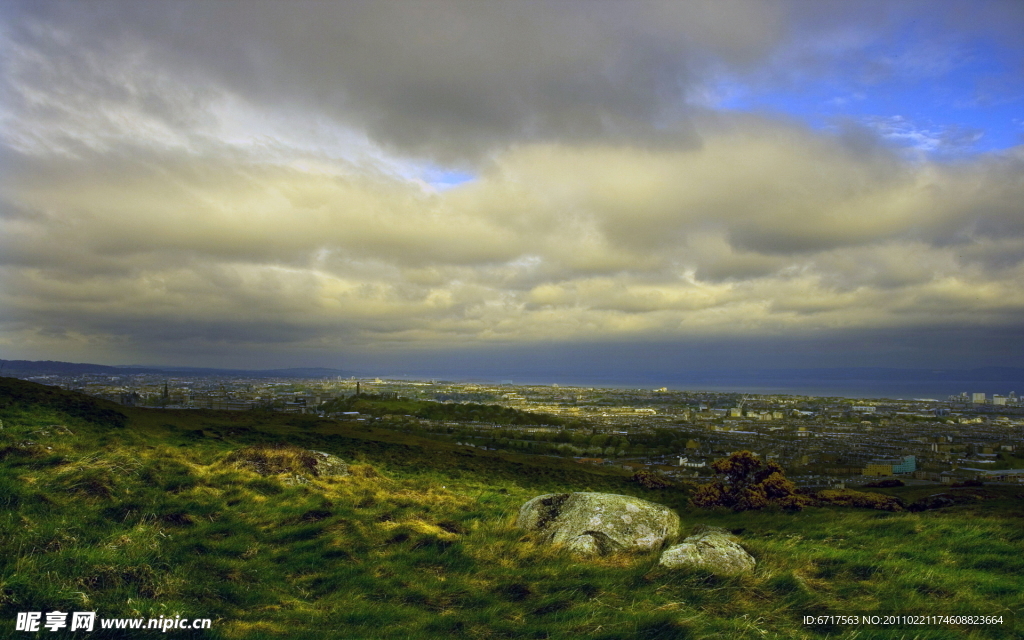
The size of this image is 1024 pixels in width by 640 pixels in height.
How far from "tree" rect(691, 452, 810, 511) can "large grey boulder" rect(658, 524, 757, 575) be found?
955 centimetres

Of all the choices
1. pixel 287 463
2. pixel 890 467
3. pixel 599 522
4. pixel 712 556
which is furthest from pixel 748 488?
pixel 890 467

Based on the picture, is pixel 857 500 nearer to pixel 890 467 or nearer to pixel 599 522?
pixel 599 522

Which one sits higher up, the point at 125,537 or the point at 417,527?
the point at 125,537

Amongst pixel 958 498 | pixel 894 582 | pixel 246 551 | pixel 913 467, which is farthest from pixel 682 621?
pixel 913 467

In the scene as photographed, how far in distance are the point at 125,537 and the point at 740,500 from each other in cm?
1792

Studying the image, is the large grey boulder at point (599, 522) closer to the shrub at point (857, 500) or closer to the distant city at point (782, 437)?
the shrub at point (857, 500)

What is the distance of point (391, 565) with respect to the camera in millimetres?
8891

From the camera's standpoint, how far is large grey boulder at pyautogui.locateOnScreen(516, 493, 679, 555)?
9859mm

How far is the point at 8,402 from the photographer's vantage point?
20.3 m

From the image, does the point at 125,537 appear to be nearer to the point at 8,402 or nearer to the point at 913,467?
the point at 8,402

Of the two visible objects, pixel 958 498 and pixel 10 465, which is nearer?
pixel 10 465

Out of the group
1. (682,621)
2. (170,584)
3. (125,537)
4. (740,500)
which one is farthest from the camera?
(740,500)

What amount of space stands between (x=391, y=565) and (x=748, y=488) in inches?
571

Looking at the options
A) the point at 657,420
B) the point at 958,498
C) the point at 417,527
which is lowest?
the point at 657,420
